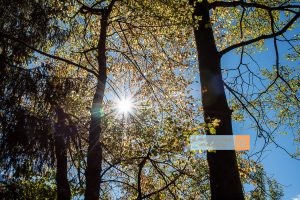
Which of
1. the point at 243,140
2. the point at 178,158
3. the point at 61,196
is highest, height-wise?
the point at 243,140

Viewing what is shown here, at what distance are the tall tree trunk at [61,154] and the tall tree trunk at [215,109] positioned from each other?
9.71 ft

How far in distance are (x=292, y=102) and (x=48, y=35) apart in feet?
35.9

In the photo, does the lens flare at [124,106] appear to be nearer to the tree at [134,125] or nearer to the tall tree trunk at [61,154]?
the tree at [134,125]

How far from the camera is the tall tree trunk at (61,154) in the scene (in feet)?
25.7

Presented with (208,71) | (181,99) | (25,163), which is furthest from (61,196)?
(181,99)

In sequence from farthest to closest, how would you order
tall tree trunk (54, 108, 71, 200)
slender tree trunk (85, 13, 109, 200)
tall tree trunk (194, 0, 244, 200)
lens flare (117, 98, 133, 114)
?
lens flare (117, 98, 133, 114), tall tree trunk (194, 0, 244, 200), tall tree trunk (54, 108, 71, 200), slender tree trunk (85, 13, 109, 200)

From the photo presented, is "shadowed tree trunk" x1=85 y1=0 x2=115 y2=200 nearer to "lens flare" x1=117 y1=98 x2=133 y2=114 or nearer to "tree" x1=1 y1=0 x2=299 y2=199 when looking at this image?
"tree" x1=1 y1=0 x2=299 y2=199

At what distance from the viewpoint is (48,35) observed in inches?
345

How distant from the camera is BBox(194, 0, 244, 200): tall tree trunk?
27.7 feet

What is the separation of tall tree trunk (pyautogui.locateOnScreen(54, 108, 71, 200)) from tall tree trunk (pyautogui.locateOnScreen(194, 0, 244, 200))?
2960 mm

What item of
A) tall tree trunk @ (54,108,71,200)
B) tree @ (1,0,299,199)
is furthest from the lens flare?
tall tree trunk @ (54,108,71,200)

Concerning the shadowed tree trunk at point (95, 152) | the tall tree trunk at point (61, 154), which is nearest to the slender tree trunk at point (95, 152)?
the shadowed tree trunk at point (95, 152)

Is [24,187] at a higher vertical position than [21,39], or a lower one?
lower

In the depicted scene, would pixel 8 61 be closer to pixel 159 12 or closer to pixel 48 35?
pixel 48 35
